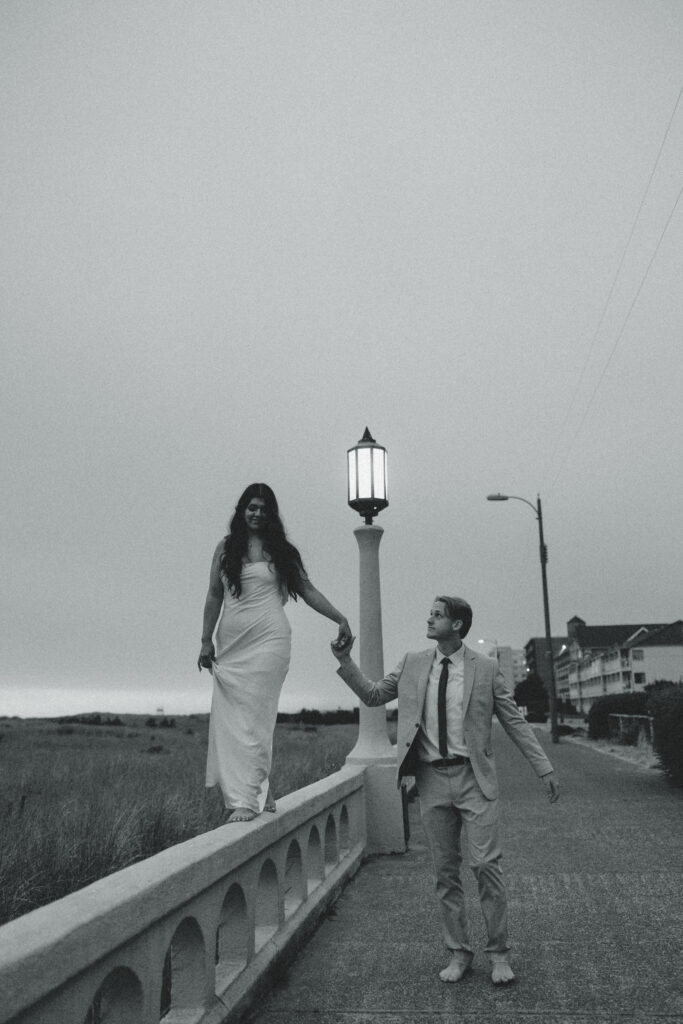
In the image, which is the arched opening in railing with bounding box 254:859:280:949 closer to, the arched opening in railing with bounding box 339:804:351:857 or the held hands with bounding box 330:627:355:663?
the held hands with bounding box 330:627:355:663

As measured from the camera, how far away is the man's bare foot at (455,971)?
14.7 feet

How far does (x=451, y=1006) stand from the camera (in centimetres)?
414

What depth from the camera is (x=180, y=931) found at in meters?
3.42

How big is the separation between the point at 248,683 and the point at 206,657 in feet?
1.12

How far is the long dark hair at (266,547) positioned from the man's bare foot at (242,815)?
111 cm

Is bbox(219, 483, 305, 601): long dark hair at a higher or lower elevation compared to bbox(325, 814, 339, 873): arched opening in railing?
higher

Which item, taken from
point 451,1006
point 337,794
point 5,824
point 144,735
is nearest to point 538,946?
point 451,1006

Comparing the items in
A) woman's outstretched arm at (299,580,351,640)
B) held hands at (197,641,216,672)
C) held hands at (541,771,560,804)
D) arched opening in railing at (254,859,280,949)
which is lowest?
arched opening in railing at (254,859,280,949)

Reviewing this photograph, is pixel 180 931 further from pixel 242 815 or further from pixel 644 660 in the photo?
pixel 644 660

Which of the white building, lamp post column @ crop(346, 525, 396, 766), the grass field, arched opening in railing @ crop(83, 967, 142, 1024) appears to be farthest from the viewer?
the white building

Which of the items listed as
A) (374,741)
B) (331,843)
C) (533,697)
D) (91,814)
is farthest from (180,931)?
(533,697)

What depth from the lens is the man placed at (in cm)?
448

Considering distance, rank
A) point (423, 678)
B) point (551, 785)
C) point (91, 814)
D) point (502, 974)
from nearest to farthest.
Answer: point (502, 974) → point (551, 785) → point (423, 678) → point (91, 814)

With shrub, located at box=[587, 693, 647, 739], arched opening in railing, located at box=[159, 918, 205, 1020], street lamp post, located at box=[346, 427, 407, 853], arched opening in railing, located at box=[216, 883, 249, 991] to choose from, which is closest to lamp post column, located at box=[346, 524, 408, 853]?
street lamp post, located at box=[346, 427, 407, 853]
